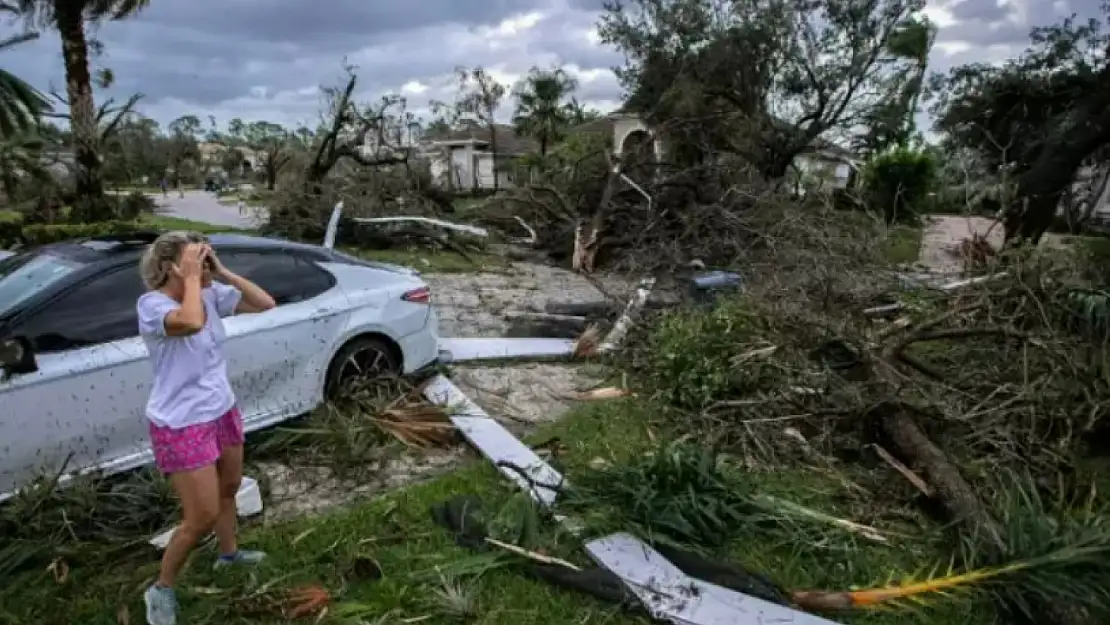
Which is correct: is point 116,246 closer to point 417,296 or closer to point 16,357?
point 16,357

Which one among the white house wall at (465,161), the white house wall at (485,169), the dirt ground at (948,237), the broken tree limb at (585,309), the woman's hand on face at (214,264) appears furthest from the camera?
the white house wall at (485,169)

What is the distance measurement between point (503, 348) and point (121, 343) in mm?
3943

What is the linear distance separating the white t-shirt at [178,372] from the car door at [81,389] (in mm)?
1187

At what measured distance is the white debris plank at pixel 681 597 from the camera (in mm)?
3246

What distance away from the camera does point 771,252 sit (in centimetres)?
934

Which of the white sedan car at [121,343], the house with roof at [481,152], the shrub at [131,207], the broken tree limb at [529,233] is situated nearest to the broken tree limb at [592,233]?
the broken tree limb at [529,233]

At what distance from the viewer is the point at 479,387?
6.49 m

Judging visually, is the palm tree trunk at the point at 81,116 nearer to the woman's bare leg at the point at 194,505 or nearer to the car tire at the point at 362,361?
the car tire at the point at 362,361

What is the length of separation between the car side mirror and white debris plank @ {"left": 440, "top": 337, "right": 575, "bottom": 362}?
3754mm

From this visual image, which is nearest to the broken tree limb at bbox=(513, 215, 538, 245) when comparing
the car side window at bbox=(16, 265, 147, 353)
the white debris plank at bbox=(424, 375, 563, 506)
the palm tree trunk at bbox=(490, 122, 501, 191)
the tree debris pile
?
the tree debris pile

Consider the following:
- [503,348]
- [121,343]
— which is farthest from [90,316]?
[503,348]

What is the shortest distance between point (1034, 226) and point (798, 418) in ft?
33.4

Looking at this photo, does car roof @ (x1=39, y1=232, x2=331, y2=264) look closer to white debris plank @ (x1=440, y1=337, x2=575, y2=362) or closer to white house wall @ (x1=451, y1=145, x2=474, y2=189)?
white debris plank @ (x1=440, y1=337, x2=575, y2=362)

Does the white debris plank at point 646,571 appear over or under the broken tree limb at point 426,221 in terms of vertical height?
under
